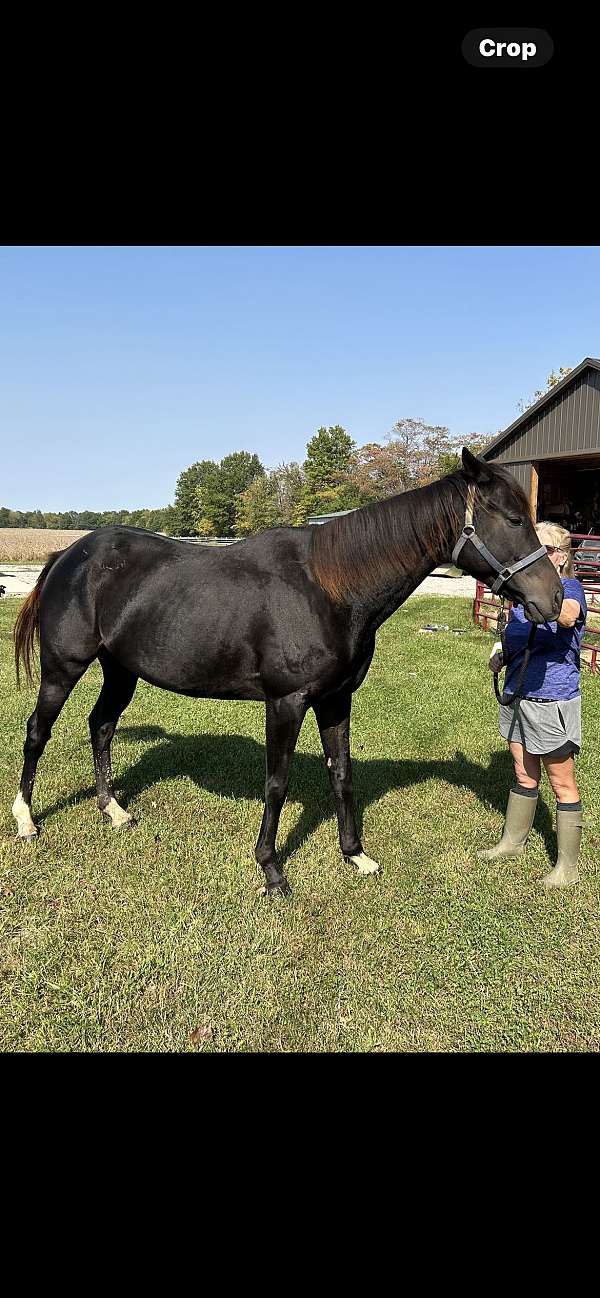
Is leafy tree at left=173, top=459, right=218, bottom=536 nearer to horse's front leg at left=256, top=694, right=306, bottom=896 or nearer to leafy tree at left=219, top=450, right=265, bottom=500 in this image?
leafy tree at left=219, top=450, right=265, bottom=500

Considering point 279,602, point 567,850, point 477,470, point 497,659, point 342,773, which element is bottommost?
point 567,850

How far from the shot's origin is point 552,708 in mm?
3420

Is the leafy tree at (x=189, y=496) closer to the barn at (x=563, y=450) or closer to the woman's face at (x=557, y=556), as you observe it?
the barn at (x=563, y=450)

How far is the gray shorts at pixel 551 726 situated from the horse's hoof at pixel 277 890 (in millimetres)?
1619

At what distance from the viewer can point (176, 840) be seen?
13.2 feet

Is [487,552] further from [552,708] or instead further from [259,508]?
[259,508]

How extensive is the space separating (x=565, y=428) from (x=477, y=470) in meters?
21.5

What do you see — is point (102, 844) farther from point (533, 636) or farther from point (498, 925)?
point (533, 636)

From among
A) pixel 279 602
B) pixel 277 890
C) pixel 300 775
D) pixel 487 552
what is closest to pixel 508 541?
pixel 487 552

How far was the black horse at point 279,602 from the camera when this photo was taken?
3.06 meters

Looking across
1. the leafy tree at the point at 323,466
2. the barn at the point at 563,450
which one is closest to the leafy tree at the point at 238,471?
the leafy tree at the point at 323,466

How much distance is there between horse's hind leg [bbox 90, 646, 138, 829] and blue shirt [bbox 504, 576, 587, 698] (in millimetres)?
2587

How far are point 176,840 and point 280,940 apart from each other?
1176 mm

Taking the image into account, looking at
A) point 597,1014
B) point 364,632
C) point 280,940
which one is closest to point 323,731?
point 364,632
